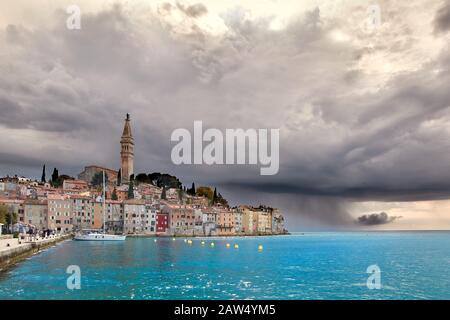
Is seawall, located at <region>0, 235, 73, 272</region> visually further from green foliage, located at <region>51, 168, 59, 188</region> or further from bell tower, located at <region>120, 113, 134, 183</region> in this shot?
bell tower, located at <region>120, 113, 134, 183</region>

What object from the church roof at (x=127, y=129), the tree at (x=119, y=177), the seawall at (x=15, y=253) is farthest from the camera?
the church roof at (x=127, y=129)

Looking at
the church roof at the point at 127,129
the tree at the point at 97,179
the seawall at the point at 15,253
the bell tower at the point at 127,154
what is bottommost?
the seawall at the point at 15,253

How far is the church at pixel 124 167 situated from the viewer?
146750 mm

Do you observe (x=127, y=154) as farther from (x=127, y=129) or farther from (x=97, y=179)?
(x=97, y=179)

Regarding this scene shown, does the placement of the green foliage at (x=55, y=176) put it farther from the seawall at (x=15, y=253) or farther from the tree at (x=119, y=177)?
the seawall at (x=15, y=253)

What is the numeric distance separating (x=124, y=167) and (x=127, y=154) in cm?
486

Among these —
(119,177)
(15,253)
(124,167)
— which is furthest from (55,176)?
(15,253)

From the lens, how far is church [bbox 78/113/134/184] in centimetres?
14675

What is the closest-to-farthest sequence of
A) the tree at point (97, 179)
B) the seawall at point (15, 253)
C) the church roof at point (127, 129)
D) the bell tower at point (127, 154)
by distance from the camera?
the seawall at point (15, 253), the tree at point (97, 179), the bell tower at point (127, 154), the church roof at point (127, 129)

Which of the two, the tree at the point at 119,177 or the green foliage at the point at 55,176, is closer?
the green foliage at the point at 55,176

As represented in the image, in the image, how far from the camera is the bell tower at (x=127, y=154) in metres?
154

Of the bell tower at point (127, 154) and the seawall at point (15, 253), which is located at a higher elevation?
the bell tower at point (127, 154)

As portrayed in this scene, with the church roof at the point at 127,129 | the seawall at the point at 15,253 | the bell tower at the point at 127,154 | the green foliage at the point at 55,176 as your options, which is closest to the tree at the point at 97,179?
the bell tower at the point at 127,154
